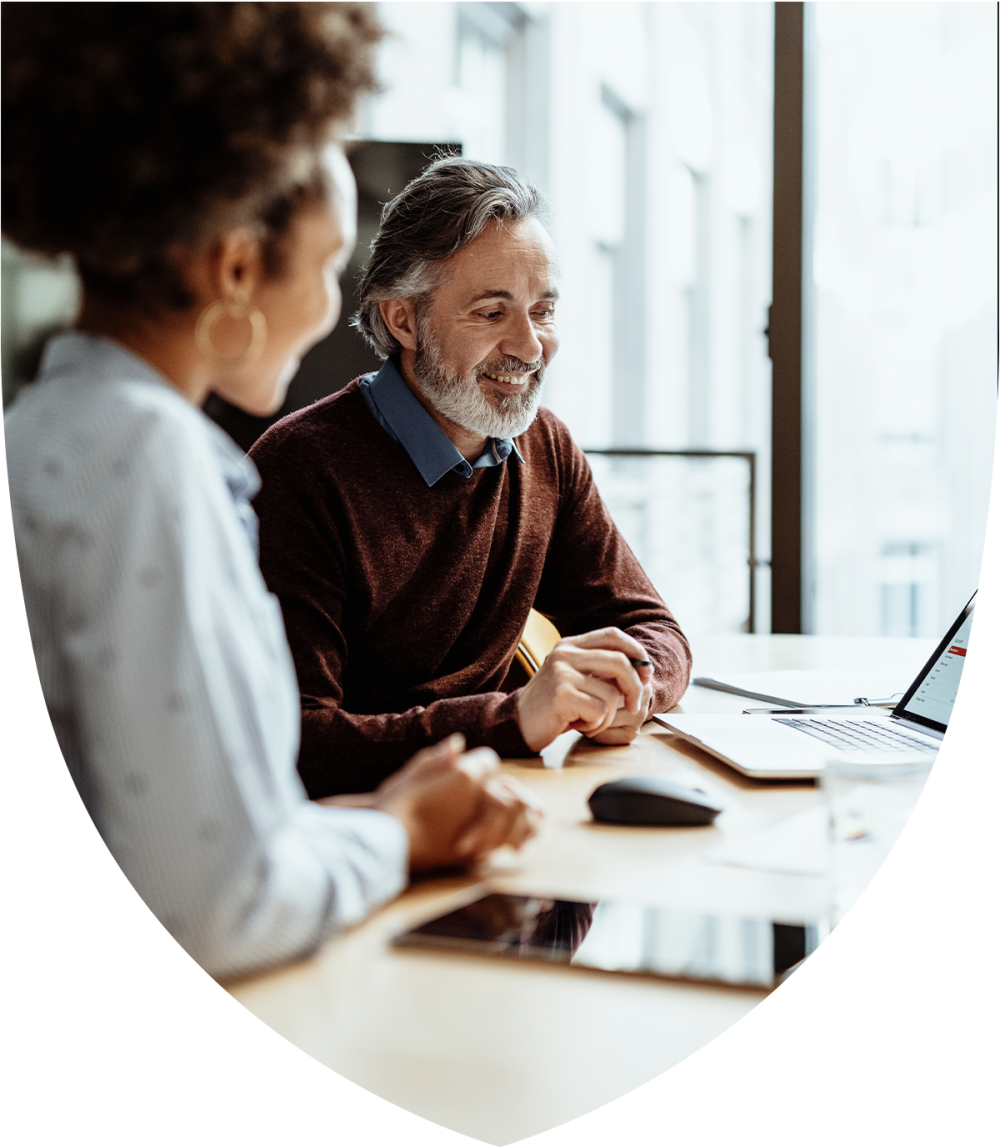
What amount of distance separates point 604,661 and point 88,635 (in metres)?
0.54

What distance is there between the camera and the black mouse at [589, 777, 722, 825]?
0.65 meters

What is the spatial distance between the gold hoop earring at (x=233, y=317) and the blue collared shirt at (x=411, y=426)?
43cm

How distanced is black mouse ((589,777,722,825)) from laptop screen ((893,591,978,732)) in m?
0.27

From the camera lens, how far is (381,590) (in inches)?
33.0

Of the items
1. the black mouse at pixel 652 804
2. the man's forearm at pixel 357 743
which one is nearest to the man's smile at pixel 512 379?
the man's forearm at pixel 357 743

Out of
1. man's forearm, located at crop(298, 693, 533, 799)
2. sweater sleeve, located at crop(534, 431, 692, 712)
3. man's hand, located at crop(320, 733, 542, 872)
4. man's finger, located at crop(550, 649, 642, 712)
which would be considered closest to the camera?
man's hand, located at crop(320, 733, 542, 872)

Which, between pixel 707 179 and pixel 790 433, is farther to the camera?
pixel 790 433

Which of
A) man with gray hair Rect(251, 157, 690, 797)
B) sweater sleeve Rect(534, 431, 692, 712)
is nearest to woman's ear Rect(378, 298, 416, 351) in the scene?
man with gray hair Rect(251, 157, 690, 797)

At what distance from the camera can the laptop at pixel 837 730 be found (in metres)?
0.81

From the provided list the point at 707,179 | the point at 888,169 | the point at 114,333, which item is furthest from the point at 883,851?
the point at 707,179

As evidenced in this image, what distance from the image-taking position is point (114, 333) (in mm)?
472

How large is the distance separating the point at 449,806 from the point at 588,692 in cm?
36

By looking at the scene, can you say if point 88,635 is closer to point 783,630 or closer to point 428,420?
point 428,420

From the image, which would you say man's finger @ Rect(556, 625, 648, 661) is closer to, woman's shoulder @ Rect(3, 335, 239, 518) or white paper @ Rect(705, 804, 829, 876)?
white paper @ Rect(705, 804, 829, 876)
